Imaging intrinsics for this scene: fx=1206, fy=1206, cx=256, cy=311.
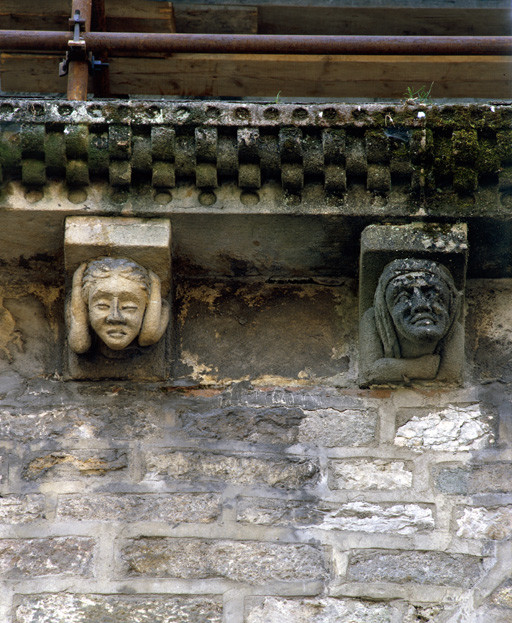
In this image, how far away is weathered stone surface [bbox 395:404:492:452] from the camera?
448 centimetres

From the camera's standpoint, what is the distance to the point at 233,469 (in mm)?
4441

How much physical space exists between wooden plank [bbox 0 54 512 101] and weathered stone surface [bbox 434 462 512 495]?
6.21 feet

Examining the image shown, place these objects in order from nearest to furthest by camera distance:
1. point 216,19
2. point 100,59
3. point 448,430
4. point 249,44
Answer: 1. point 448,430
2. point 249,44
3. point 100,59
4. point 216,19

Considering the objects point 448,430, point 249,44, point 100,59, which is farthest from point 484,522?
point 100,59

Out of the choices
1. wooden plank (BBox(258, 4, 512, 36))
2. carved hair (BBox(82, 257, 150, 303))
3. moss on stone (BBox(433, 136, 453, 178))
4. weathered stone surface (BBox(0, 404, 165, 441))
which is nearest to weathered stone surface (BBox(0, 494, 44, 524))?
weathered stone surface (BBox(0, 404, 165, 441))

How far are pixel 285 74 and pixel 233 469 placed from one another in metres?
1.92

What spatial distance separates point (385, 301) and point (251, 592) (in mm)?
1197

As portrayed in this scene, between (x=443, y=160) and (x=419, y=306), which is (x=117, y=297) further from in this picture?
(x=443, y=160)

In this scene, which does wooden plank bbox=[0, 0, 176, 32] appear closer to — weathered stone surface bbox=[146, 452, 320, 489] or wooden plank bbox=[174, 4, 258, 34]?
wooden plank bbox=[174, 4, 258, 34]

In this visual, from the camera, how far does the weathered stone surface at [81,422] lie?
4.52 meters

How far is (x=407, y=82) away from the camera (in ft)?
17.9

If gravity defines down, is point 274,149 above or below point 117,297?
above

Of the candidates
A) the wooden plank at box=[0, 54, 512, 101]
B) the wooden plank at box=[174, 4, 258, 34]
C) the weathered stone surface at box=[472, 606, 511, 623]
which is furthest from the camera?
the wooden plank at box=[174, 4, 258, 34]

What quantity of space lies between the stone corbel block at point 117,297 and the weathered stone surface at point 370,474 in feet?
2.58
